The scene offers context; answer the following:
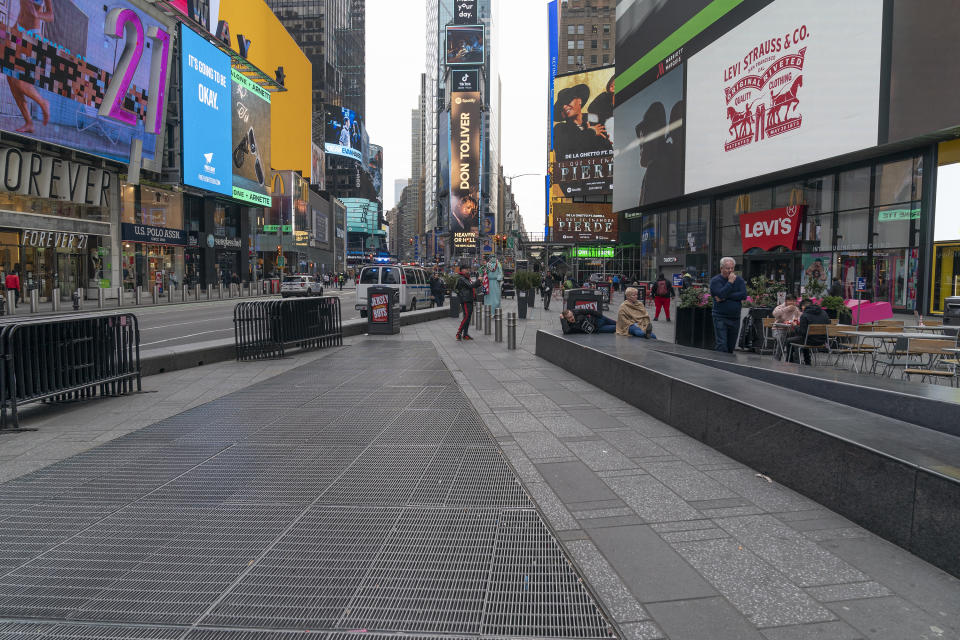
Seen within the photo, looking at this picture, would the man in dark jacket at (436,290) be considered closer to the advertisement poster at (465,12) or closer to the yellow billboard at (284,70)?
the yellow billboard at (284,70)

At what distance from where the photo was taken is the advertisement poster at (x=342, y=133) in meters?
125

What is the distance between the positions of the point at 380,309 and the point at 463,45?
5131 inches

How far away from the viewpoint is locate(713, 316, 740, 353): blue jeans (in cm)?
1045

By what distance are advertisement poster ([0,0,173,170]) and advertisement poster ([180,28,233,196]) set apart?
333 cm

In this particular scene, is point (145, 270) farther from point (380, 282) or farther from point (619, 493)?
point (619, 493)

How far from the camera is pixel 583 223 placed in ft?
207

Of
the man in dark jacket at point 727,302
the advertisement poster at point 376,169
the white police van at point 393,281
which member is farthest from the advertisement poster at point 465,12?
the man in dark jacket at point 727,302

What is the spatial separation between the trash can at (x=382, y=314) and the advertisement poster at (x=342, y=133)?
115 m

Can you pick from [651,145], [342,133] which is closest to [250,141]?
[651,145]

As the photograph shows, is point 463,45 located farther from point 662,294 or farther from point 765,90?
point 662,294

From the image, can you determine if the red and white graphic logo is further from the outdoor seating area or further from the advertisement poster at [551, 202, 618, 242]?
the advertisement poster at [551, 202, 618, 242]

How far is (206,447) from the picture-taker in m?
6.16

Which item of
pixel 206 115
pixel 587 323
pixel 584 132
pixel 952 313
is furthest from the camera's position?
pixel 584 132

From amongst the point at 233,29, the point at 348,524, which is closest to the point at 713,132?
the point at 348,524
